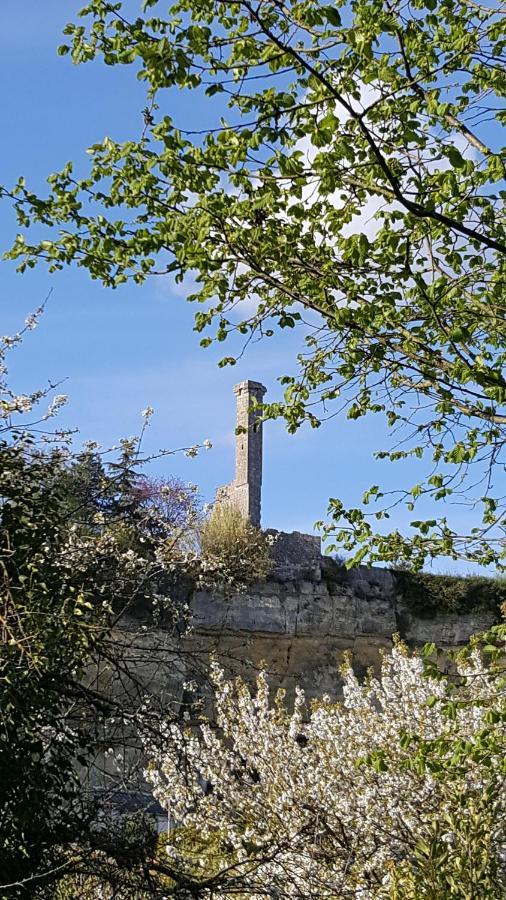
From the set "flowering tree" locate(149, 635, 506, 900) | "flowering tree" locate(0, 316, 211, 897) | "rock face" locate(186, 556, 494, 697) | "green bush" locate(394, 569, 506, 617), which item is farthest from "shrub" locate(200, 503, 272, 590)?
"flowering tree" locate(0, 316, 211, 897)

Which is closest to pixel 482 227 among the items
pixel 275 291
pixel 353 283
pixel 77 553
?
pixel 353 283

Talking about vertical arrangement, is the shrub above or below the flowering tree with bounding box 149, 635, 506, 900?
above

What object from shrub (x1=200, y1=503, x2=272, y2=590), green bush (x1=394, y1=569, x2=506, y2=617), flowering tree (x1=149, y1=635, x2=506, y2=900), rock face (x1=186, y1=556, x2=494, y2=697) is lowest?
flowering tree (x1=149, y1=635, x2=506, y2=900)

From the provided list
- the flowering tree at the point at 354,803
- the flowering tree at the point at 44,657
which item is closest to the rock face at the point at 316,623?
the flowering tree at the point at 354,803

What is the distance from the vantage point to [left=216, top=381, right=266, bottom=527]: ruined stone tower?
1572 cm

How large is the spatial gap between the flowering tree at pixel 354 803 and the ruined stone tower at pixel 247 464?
7.48 meters

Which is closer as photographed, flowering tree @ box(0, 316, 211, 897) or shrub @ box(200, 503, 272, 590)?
flowering tree @ box(0, 316, 211, 897)

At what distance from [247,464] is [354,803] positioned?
9.41m

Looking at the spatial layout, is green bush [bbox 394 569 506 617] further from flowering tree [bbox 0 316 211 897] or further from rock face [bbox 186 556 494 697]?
flowering tree [bbox 0 316 211 897]

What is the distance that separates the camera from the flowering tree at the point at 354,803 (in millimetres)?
5508

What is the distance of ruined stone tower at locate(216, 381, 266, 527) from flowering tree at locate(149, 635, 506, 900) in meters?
7.48

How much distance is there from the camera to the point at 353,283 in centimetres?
512

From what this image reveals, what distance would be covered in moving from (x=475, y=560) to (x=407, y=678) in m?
3.27

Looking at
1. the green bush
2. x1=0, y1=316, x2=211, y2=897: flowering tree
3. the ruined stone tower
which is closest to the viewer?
x1=0, y1=316, x2=211, y2=897: flowering tree
